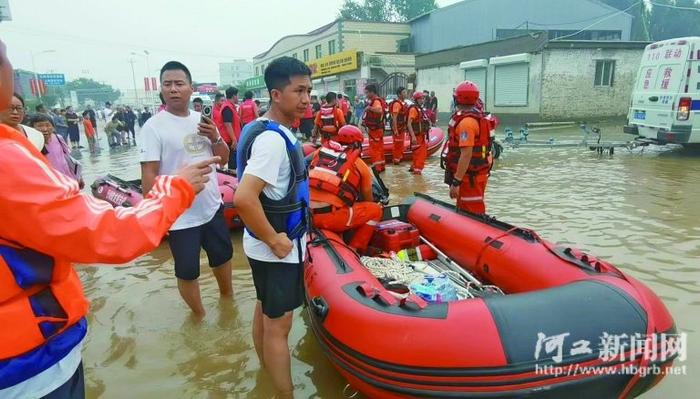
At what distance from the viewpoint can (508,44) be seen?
17.3 m

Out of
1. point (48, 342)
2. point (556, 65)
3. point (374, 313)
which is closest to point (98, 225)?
point (48, 342)

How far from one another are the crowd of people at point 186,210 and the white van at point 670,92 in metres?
6.33

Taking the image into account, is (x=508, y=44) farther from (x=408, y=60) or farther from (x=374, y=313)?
(x=374, y=313)

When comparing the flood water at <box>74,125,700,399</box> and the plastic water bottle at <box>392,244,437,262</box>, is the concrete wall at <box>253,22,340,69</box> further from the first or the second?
the plastic water bottle at <box>392,244,437,262</box>

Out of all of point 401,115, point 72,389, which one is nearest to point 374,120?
point 401,115

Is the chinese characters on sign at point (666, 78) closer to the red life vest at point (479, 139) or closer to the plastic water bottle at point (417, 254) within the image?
the red life vest at point (479, 139)

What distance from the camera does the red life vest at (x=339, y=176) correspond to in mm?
3238

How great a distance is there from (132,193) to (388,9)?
161ft

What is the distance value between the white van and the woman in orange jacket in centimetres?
953

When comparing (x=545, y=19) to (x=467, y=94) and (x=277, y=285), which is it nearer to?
(x=467, y=94)

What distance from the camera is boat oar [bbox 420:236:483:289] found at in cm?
306

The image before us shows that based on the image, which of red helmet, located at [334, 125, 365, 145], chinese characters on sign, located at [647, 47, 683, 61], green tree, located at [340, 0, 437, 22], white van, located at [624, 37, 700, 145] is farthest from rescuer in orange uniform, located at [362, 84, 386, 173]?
green tree, located at [340, 0, 437, 22]

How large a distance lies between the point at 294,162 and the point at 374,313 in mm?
799

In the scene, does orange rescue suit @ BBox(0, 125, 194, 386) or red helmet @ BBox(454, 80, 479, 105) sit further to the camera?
red helmet @ BBox(454, 80, 479, 105)
